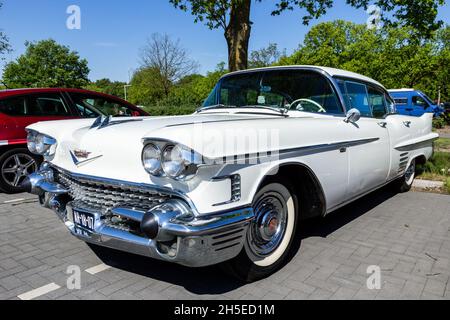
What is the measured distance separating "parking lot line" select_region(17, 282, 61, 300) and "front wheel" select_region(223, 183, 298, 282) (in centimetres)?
129

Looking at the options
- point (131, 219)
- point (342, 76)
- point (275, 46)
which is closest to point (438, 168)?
point (342, 76)

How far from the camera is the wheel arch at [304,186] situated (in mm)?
2998

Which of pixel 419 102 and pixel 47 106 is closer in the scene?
pixel 47 106

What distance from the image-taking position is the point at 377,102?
4730mm

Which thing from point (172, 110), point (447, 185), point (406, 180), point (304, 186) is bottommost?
point (447, 185)

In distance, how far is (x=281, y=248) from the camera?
3.01 meters

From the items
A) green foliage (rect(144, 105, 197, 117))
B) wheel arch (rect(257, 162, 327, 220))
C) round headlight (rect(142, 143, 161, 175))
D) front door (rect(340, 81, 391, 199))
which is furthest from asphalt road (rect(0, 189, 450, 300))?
green foliage (rect(144, 105, 197, 117))

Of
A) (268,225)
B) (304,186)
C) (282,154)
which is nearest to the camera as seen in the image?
(282,154)

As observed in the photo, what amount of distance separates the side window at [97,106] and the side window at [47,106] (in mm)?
239

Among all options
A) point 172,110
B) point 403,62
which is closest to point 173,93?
point 172,110

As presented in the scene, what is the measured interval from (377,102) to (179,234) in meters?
3.59

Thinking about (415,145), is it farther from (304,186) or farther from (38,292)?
(38,292)

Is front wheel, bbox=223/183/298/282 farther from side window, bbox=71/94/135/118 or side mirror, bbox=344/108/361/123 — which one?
side window, bbox=71/94/135/118

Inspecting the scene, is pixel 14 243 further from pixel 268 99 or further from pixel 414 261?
pixel 414 261
